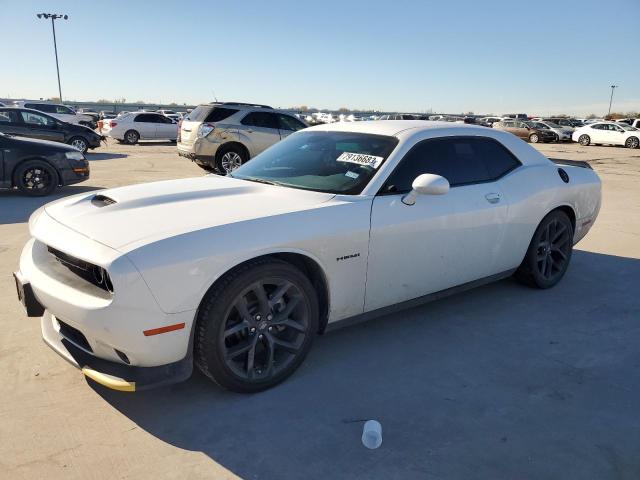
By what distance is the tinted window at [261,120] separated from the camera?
478 inches

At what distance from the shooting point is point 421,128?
390cm

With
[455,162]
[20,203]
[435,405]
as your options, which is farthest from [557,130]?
[435,405]

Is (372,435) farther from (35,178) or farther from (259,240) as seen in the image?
(35,178)

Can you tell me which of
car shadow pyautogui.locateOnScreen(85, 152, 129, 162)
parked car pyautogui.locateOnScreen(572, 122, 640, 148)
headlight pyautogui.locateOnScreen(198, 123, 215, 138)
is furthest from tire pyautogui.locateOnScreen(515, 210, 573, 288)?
parked car pyautogui.locateOnScreen(572, 122, 640, 148)

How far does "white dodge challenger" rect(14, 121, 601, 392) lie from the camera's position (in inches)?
100

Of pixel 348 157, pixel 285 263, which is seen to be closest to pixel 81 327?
pixel 285 263

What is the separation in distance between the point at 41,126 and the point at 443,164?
1481cm

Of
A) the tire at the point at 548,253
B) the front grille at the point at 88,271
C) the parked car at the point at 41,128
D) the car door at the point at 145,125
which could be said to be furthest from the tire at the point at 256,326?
the car door at the point at 145,125

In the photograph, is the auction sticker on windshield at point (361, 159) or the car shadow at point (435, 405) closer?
the car shadow at point (435, 405)

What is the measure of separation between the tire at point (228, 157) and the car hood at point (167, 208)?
26.6 ft

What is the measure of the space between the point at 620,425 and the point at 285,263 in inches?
79.8

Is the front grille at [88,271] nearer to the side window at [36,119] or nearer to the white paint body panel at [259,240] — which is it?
the white paint body panel at [259,240]

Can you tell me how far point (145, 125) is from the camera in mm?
23969

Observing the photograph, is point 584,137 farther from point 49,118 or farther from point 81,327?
point 81,327
